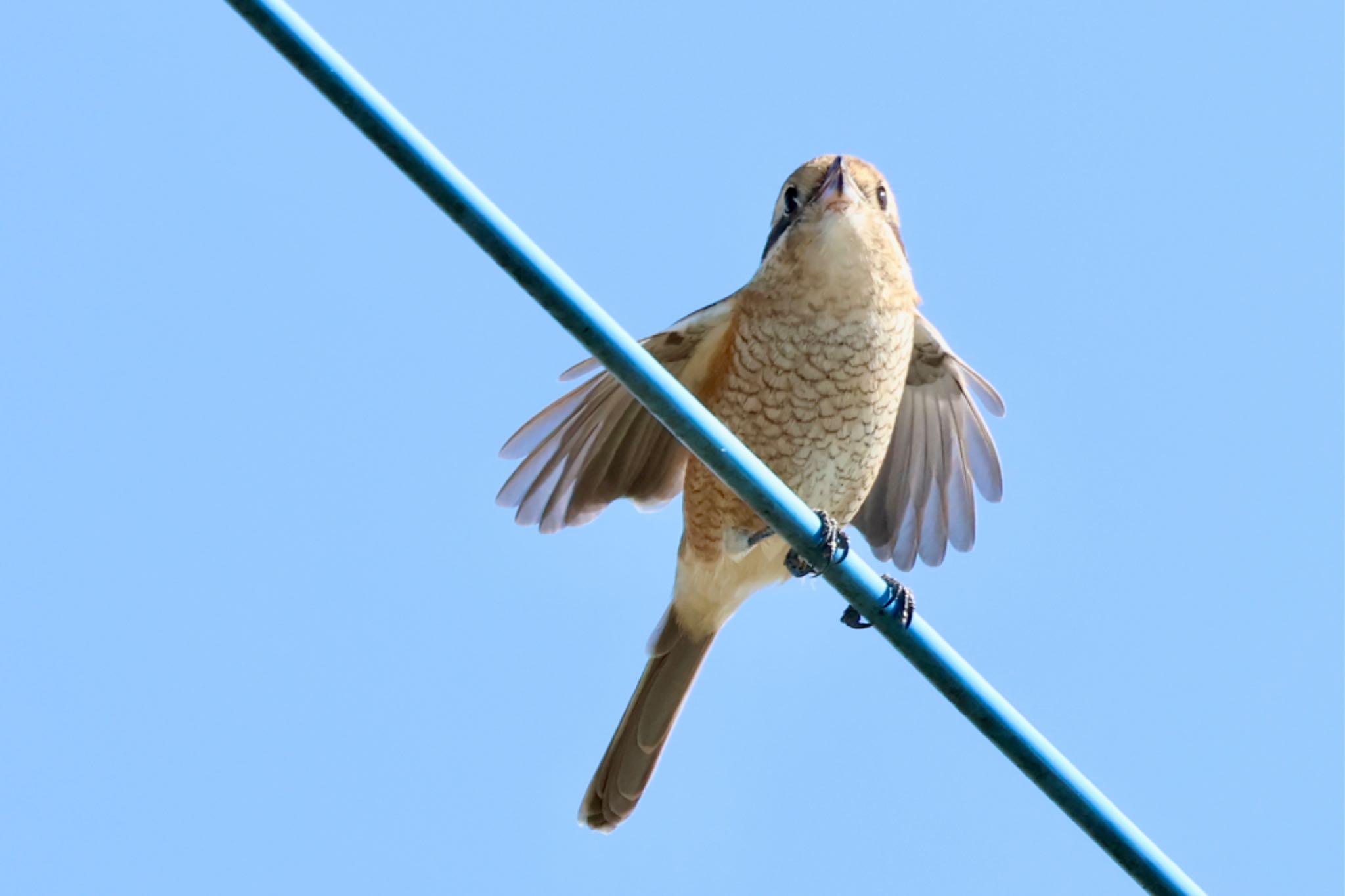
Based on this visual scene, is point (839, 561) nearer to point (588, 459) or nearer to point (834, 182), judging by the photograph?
point (834, 182)

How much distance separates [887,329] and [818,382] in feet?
1.03

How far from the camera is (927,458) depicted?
670 centimetres

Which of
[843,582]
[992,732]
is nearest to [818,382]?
[843,582]

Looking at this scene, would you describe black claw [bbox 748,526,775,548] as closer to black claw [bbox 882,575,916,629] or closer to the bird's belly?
the bird's belly

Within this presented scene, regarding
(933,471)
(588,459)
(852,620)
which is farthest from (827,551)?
(933,471)

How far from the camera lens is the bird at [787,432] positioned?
17.9ft

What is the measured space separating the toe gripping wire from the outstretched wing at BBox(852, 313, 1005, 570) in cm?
98

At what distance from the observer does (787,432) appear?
18.0 ft

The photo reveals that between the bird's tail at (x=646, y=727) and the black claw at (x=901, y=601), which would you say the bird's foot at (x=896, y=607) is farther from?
the bird's tail at (x=646, y=727)

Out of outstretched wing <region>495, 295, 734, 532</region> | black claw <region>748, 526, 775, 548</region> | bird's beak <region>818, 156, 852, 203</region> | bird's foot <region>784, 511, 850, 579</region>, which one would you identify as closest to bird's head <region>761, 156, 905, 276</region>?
bird's beak <region>818, 156, 852, 203</region>

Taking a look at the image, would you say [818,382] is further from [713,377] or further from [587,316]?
[587,316]

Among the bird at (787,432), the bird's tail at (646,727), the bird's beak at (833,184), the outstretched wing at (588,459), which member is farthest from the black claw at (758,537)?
the bird's beak at (833,184)

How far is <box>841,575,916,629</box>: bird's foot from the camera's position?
3324mm

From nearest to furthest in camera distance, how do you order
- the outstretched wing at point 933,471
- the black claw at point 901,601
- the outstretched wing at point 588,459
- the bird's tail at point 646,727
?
1. the black claw at point 901,601
2. the outstretched wing at point 588,459
3. the bird's tail at point 646,727
4. the outstretched wing at point 933,471
